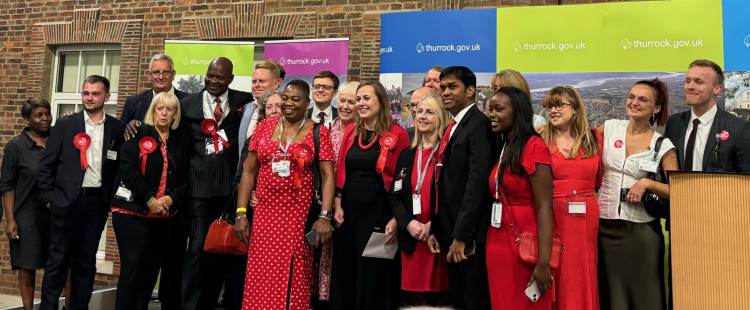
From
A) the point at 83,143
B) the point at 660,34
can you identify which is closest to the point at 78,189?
the point at 83,143

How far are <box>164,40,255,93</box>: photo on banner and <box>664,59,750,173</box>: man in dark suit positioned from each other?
14.8 feet

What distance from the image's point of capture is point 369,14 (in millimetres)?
7000

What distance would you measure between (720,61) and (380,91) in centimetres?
316

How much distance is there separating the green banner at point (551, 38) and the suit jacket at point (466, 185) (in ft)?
8.45

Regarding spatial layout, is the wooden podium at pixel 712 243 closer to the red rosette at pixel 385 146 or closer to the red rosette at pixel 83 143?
the red rosette at pixel 385 146

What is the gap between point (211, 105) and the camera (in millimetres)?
4508

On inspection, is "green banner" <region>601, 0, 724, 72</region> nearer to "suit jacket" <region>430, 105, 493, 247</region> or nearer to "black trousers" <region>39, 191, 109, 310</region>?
"suit jacket" <region>430, 105, 493, 247</region>

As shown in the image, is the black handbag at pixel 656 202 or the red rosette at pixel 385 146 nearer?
the black handbag at pixel 656 202

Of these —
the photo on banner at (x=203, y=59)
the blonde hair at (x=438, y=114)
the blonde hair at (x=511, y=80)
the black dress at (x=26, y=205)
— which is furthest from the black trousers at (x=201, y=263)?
the photo on banner at (x=203, y=59)

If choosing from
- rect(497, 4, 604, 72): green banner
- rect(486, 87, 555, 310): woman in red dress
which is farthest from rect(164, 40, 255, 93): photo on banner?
rect(486, 87, 555, 310): woman in red dress

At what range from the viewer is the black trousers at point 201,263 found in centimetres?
423

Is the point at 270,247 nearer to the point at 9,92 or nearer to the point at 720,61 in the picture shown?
the point at 720,61

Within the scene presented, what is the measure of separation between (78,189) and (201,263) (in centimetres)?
112

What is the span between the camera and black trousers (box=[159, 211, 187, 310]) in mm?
4457
